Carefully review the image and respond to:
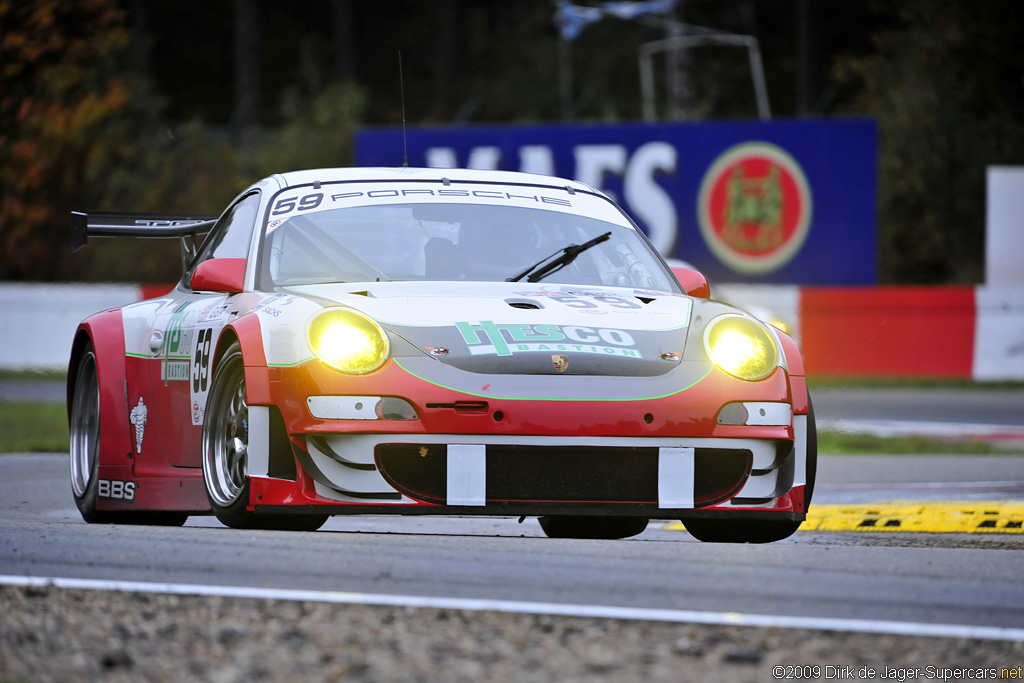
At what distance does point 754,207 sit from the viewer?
19.5 meters

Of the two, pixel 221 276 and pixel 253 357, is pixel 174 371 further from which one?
pixel 253 357

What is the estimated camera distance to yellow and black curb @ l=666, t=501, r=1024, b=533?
665 centimetres

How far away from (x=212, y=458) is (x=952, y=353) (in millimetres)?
12996

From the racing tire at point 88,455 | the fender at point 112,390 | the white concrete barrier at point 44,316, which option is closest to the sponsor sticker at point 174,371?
the fender at point 112,390

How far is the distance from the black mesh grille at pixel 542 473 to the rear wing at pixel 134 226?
106 inches

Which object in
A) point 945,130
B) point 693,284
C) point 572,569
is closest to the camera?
point 572,569

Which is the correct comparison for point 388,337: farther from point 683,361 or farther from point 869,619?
point 869,619

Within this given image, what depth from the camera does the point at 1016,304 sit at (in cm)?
1700

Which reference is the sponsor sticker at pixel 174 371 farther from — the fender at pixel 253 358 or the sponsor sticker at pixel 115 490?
the fender at pixel 253 358

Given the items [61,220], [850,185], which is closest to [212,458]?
[850,185]

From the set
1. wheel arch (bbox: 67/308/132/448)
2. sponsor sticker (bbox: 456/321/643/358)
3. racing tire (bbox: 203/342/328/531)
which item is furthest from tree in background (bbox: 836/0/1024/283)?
racing tire (bbox: 203/342/328/531)

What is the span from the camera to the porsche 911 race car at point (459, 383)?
4914 mm

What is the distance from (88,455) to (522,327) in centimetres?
232

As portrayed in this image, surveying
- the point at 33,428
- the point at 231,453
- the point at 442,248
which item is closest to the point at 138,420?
the point at 231,453
